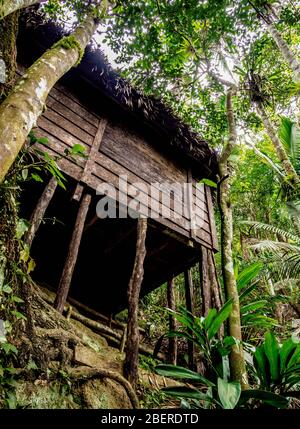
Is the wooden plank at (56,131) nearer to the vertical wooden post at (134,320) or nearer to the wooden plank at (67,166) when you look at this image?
the wooden plank at (67,166)

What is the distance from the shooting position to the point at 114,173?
545 cm

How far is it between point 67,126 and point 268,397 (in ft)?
15.2

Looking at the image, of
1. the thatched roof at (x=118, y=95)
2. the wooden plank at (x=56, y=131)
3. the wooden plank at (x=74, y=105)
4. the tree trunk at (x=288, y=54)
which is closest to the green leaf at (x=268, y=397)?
the wooden plank at (x=56, y=131)

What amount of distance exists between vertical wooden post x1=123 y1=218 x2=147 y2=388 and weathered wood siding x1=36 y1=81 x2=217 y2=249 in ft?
2.35

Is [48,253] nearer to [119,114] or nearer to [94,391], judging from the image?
[119,114]

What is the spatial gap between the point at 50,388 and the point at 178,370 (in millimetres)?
1142

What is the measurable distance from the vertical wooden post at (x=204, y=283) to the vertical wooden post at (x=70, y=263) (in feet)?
8.75

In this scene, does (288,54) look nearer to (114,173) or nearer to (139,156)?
(139,156)

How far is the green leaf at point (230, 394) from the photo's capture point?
2.13 m

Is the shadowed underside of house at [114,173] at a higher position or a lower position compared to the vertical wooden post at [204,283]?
higher

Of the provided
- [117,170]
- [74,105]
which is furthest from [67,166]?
[74,105]

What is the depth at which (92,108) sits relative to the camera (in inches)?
225

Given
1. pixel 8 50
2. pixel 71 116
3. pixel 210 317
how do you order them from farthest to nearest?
1. pixel 71 116
2. pixel 210 317
3. pixel 8 50
